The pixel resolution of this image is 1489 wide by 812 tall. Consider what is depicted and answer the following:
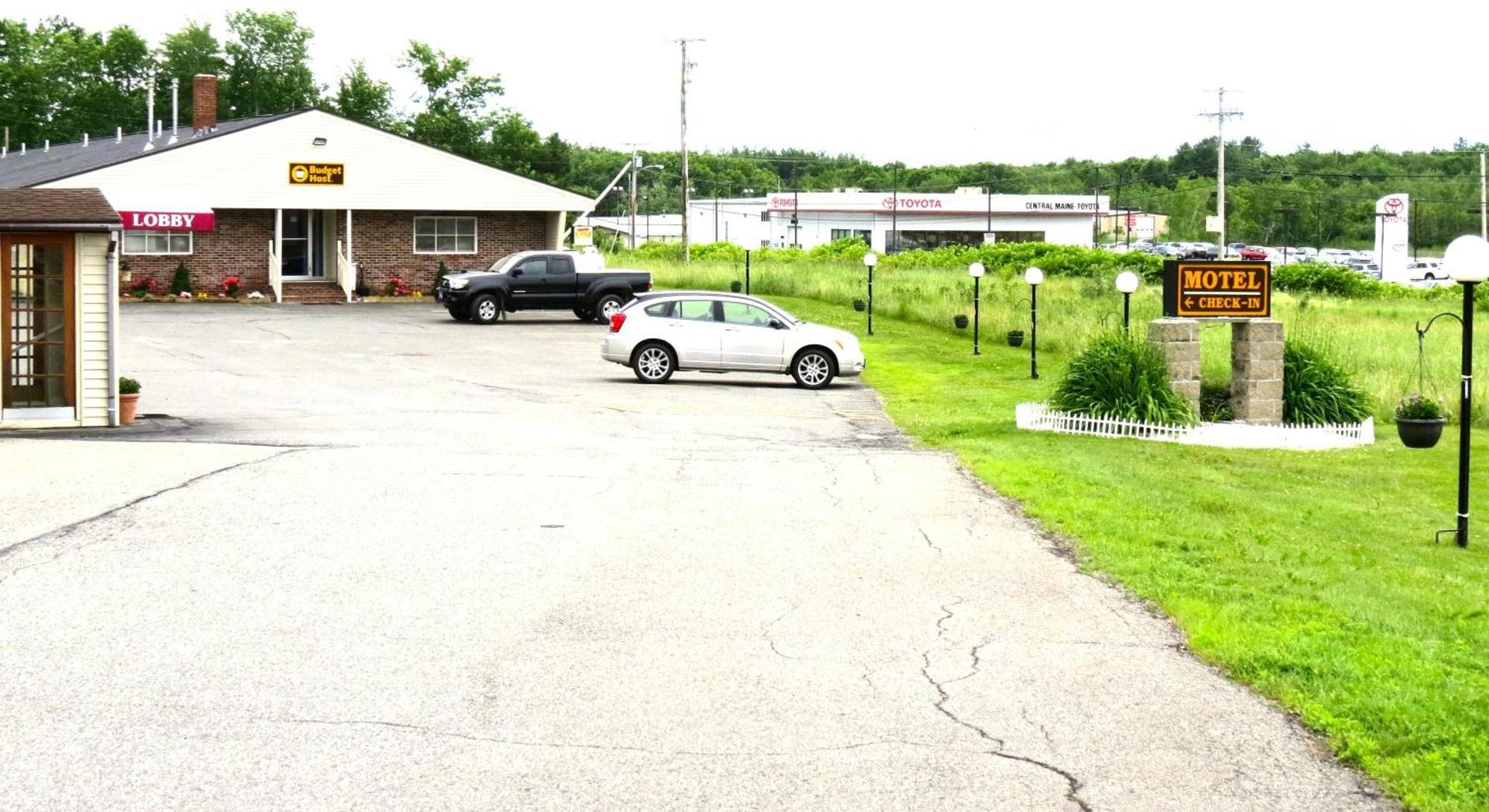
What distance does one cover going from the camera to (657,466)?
16984mm

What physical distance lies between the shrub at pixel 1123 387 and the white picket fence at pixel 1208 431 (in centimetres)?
13

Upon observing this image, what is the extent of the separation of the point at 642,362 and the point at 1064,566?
17.6 meters

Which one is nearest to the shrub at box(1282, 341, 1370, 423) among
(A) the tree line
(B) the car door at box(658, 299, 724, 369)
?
(B) the car door at box(658, 299, 724, 369)

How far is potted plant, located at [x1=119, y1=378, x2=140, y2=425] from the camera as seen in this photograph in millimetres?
20703

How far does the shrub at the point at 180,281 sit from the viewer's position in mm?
47000

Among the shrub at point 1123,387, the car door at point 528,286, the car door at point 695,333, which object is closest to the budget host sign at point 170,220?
the car door at point 528,286

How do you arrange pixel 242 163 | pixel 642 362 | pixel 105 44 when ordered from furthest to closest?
pixel 105 44
pixel 242 163
pixel 642 362

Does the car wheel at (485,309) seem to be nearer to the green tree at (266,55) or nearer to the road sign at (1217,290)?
A: the road sign at (1217,290)

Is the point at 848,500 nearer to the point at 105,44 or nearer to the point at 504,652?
the point at 504,652

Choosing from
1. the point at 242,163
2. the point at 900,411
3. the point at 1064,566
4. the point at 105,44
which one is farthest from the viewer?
the point at 105,44

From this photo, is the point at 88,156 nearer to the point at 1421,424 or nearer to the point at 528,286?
the point at 528,286

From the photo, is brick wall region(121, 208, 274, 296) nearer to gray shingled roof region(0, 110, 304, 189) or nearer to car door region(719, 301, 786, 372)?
gray shingled roof region(0, 110, 304, 189)

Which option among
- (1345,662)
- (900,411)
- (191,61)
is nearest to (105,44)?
(191,61)

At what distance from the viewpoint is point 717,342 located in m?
28.7
